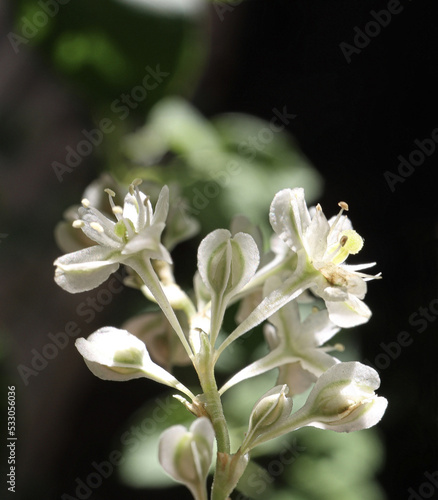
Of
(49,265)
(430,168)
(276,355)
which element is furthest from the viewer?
(430,168)

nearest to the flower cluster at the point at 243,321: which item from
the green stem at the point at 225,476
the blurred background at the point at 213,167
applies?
the green stem at the point at 225,476

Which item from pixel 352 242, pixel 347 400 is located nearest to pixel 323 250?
pixel 352 242

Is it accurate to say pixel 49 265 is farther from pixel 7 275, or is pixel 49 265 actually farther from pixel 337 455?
pixel 337 455

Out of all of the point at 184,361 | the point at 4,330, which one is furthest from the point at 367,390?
the point at 4,330

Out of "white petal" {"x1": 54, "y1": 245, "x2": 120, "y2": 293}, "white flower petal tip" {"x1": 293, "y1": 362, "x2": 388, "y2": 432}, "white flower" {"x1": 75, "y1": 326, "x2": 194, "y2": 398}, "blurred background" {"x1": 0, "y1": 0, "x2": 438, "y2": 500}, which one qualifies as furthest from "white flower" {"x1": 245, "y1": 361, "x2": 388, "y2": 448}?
"blurred background" {"x1": 0, "y1": 0, "x2": 438, "y2": 500}

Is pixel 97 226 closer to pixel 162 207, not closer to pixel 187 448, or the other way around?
pixel 162 207

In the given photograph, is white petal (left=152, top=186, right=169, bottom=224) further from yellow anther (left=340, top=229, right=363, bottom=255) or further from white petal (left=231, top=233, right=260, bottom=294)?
yellow anther (left=340, top=229, right=363, bottom=255)

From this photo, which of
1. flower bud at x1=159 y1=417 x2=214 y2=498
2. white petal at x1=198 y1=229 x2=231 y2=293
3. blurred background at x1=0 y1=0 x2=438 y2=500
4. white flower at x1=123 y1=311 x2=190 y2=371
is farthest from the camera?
blurred background at x1=0 y1=0 x2=438 y2=500

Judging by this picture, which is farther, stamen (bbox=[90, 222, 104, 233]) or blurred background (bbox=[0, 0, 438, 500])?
A: blurred background (bbox=[0, 0, 438, 500])

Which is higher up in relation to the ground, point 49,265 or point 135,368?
point 135,368
